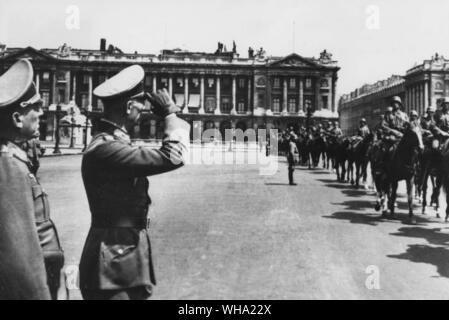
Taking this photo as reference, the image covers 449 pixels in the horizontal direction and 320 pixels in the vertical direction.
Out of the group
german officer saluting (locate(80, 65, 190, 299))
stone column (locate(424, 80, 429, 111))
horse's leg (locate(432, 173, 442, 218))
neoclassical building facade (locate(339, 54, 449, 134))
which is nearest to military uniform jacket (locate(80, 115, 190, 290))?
german officer saluting (locate(80, 65, 190, 299))

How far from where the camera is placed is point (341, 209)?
1220 centimetres

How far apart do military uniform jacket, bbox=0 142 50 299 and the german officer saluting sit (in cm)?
58

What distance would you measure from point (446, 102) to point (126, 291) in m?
11.0

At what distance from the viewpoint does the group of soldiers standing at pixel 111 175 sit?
263 cm

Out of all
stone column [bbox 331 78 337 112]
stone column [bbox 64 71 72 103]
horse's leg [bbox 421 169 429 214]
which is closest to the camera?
horse's leg [bbox 421 169 429 214]

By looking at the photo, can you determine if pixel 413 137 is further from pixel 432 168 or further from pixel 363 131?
pixel 363 131

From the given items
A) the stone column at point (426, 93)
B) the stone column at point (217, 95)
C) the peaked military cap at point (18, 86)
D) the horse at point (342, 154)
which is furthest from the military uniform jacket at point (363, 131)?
the stone column at point (217, 95)

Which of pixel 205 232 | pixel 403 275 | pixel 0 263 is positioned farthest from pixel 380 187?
pixel 0 263

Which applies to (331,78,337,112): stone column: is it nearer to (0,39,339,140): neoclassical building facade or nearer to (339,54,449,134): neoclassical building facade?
(0,39,339,140): neoclassical building facade

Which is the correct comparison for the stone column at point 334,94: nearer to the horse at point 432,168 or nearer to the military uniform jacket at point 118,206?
the horse at point 432,168

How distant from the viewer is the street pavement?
569 centimetres

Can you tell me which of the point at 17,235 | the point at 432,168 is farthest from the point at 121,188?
the point at 432,168

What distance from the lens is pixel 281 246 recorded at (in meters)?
7.91

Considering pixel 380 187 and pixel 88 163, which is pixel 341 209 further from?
pixel 88 163
